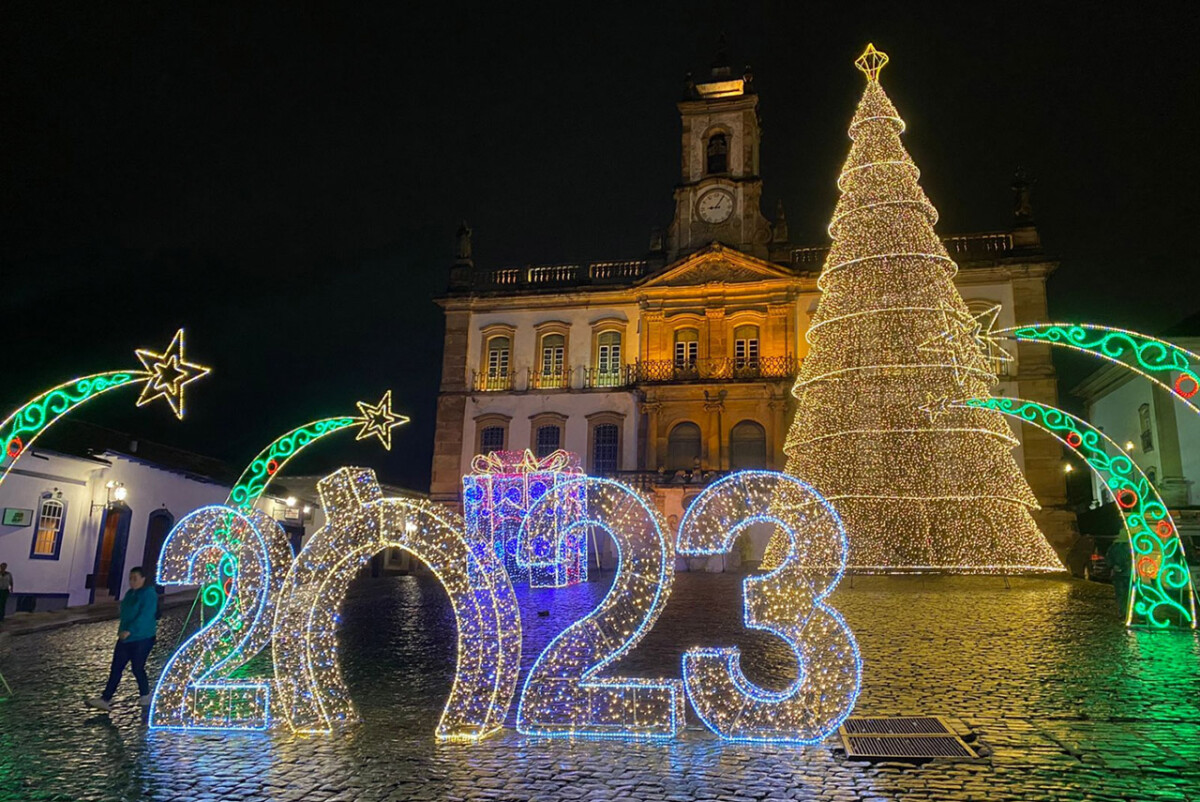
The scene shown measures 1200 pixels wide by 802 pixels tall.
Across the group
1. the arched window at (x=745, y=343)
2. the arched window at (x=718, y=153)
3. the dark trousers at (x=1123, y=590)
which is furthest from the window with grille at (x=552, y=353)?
the dark trousers at (x=1123, y=590)

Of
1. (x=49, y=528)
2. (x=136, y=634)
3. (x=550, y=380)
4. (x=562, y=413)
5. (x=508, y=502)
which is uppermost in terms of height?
(x=550, y=380)

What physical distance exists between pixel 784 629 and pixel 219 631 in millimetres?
4115

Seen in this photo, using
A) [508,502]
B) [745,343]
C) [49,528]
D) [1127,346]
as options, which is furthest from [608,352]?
[1127,346]

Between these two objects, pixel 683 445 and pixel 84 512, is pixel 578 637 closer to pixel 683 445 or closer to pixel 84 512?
pixel 84 512

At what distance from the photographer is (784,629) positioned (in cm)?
543

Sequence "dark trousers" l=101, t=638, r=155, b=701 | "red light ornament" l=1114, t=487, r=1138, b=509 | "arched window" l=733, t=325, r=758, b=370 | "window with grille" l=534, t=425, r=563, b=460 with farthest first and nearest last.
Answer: "window with grille" l=534, t=425, r=563, b=460, "arched window" l=733, t=325, r=758, b=370, "red light ornament" l=1114, t=487, r=1138, b=509, "dark trousers" l=101, t=638, r=155, b=701

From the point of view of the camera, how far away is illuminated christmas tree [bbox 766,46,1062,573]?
631 inches

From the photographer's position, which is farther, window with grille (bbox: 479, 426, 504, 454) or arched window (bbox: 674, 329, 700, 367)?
window with grille (bbox: 479, 426, 504, 454)

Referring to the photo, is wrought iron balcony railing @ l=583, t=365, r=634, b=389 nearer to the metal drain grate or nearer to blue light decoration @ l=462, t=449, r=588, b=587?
blue light decoration @ l=462, t=449, r=588, b=587

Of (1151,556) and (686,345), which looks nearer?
(1151,556)

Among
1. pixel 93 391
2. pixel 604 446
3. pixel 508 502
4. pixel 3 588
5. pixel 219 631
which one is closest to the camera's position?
pixel 219 631

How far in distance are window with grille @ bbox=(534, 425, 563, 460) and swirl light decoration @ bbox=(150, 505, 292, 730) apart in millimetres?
22586

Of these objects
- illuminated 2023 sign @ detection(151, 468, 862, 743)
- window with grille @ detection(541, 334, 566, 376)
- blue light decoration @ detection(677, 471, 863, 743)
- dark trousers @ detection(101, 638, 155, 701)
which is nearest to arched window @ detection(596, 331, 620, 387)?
window with grille @ detection(541, 334, 566, 376)

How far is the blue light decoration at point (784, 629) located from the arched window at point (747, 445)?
862 inches
